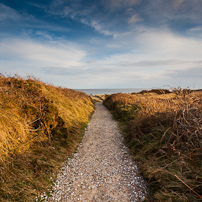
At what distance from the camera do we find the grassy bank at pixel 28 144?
335 centimetres

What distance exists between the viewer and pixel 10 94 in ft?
18.3

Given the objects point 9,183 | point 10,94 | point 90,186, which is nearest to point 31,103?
point 10,94

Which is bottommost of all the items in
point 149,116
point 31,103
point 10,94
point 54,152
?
point 54,152

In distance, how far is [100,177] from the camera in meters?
4.29

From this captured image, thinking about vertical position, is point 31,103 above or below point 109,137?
above

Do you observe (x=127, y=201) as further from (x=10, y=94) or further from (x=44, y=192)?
(x=10, y=94)

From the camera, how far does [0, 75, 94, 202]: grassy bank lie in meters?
3.35

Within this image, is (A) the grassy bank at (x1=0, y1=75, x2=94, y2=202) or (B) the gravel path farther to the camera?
(B) the gravel path

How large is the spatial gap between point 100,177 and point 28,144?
278cm

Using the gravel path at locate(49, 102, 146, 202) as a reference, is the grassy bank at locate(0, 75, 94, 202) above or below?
above

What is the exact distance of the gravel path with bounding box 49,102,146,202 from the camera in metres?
3.53

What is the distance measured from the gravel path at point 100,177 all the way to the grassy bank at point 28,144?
0.49m

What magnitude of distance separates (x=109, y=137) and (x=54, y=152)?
3566 millimetres

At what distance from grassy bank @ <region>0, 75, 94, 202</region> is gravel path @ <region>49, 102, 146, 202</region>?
0.49 meters
